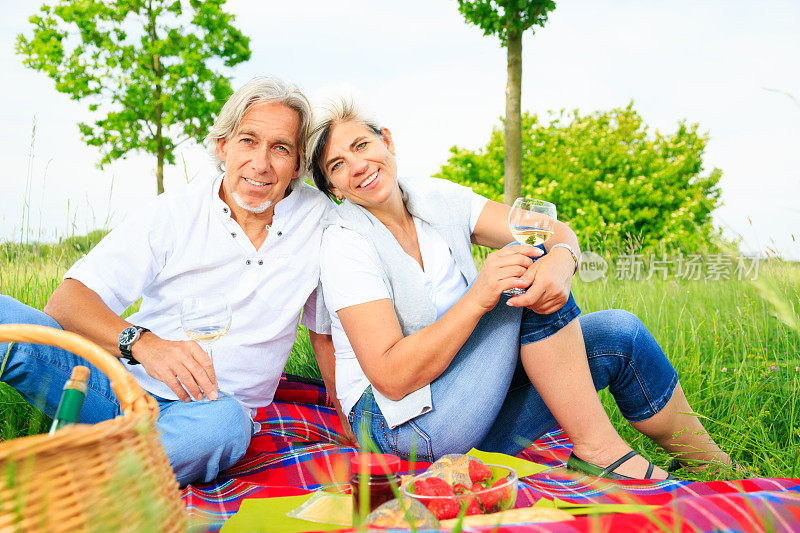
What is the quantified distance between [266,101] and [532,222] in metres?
1.28

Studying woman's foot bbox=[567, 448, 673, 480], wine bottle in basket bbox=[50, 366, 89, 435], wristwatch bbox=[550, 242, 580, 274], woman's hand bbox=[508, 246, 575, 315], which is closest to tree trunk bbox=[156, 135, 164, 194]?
wristwatch bbox=[550, 242, 580, 274]

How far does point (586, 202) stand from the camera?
15.2m

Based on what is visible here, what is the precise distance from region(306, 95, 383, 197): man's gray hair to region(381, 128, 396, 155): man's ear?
0.06 m

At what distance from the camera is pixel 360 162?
8.82 ft

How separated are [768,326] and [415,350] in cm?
301

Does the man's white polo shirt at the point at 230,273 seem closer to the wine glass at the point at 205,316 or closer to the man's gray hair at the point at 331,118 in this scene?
the man's gray hair at the point at 331,118

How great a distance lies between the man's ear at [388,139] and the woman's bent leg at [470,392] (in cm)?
90

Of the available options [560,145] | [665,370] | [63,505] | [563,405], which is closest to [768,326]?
[665,370]

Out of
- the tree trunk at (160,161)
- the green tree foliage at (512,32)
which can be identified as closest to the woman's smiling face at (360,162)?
the green tree foliage at (512,32)

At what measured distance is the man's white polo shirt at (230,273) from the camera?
2.76 meters

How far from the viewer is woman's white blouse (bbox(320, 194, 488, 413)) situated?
7.99 ft

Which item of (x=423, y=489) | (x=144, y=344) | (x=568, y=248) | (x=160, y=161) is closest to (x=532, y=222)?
(x=568, y=248)

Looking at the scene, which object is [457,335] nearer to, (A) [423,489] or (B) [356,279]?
(B) [356,279]

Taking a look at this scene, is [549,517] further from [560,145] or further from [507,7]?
[560,145]
